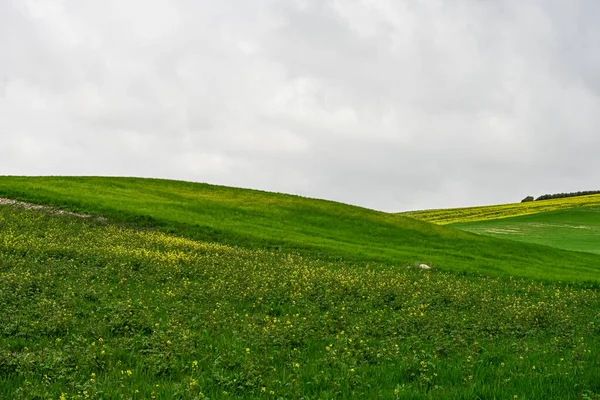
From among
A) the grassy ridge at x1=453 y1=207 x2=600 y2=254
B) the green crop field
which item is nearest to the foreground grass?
the green crop field

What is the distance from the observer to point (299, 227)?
43.9 metres

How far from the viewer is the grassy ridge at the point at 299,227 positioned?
3409 centimetres

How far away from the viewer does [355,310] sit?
16625 millimetres

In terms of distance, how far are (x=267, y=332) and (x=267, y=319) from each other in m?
1.45

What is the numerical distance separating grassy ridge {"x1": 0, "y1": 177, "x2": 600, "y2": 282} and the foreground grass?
8983mm

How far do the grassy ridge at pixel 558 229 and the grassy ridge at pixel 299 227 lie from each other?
1461cm

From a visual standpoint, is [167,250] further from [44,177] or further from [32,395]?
[44,177]

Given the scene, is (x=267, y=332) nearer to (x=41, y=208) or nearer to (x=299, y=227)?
(x=299, y=227)

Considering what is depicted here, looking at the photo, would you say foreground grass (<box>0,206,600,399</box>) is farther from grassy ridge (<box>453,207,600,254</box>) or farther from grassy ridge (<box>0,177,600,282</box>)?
grassy ridge (<box>453,207,600,254</box>)

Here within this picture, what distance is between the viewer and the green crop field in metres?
9.27

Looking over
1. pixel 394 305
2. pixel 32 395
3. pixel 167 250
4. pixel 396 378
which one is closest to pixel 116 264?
pixel 167 250

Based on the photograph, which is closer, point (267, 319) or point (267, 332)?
point (267, 332)

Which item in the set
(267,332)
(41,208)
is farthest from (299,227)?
(267,332)


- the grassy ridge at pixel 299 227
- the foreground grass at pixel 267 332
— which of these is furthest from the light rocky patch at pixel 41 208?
the foreground grass at pixel 267 332
